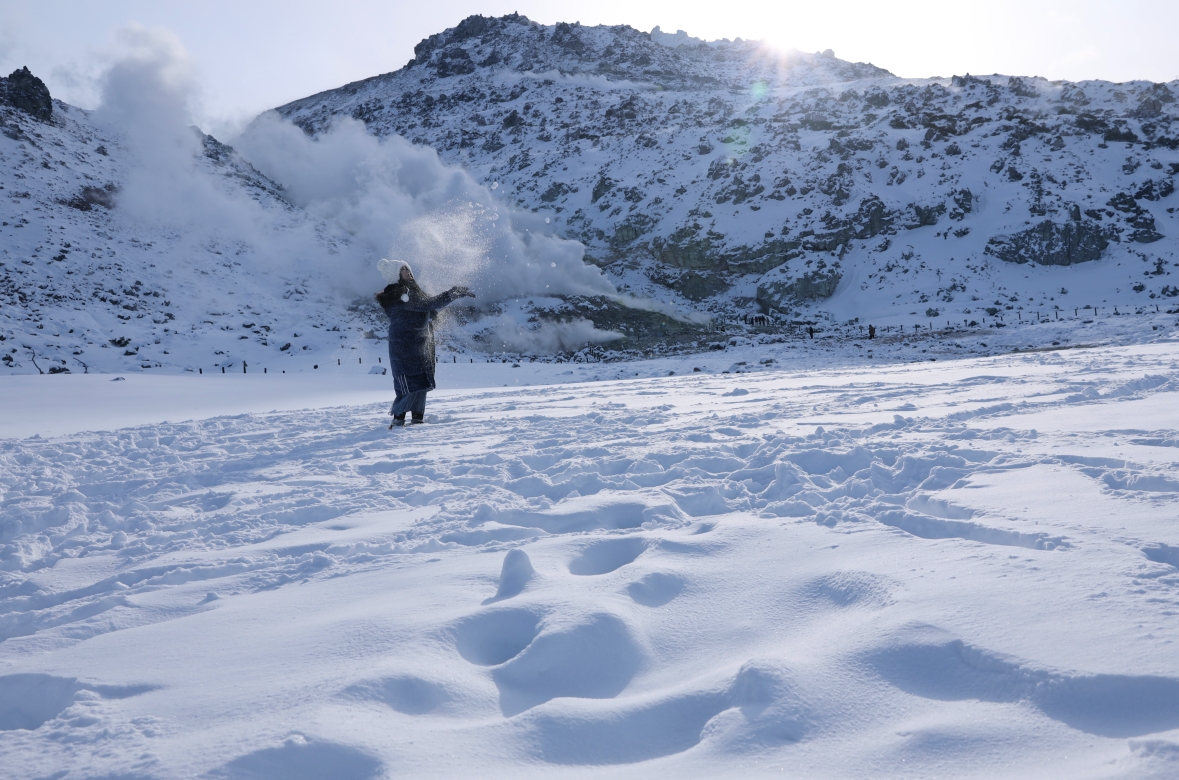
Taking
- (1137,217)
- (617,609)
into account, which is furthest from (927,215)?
(617,609)

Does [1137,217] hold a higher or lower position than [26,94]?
lower

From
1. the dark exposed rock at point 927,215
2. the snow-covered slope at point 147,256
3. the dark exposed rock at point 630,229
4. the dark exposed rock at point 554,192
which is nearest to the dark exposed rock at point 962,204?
the dark exposed rock at point 927,215

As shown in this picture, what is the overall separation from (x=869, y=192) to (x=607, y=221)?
19.7 meters

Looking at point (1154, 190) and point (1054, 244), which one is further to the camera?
point (1154, 190)

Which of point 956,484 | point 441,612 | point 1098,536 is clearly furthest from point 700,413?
point 441,612

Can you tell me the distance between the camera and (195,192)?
34.9 m

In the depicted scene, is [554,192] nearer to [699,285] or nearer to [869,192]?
[699,285]

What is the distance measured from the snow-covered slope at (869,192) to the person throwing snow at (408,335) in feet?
112

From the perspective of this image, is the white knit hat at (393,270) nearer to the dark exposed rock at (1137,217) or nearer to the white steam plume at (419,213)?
the white steam plume at (419,213)

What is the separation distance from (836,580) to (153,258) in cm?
3544

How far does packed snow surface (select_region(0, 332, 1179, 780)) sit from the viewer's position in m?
1.55

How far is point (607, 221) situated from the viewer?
170ft

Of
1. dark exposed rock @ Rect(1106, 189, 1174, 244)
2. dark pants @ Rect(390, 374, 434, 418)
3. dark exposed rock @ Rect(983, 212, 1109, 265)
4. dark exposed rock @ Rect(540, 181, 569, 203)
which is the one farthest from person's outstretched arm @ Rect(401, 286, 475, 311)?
dark exposed rock @ Rect(540, 181, 569, 203)

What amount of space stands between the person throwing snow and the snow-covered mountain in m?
17.3
